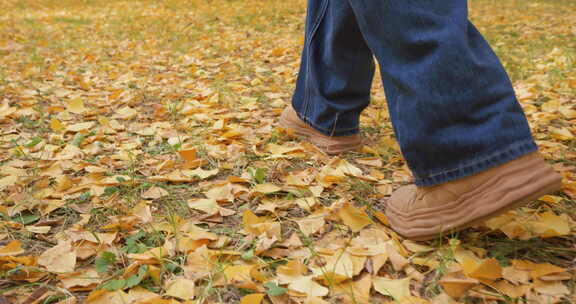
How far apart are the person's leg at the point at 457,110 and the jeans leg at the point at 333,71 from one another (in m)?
0.30

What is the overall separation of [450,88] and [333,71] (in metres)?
0.55

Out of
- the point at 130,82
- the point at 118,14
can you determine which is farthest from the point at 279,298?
the point at 118,14

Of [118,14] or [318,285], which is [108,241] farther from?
[118,14]

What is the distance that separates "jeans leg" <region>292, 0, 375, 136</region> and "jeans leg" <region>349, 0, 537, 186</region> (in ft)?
1.05

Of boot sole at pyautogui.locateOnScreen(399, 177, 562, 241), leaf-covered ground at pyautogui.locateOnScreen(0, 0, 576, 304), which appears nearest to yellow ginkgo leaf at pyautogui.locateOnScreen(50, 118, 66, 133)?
leaf-covered ground at pyautogui.locateOnScreen(0, 0, 576, 304)

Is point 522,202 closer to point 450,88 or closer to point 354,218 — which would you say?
point 450,88

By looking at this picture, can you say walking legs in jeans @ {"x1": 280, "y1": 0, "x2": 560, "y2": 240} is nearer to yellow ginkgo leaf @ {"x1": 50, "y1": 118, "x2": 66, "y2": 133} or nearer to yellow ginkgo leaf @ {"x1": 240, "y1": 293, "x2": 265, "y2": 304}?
yellow ginkgo leaf @ {"x1": 240, "y1": 293, "x2": 265, "y2": 304}

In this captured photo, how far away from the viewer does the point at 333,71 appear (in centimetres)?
133

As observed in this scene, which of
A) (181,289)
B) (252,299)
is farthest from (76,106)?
(252,299)

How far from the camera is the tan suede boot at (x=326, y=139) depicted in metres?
1.48

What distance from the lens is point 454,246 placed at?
90 cm

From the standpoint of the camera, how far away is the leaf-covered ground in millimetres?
836

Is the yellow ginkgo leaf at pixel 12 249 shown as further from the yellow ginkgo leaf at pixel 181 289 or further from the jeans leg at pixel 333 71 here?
the jeans leg at pixel 333 71

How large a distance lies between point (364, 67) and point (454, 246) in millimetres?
621
